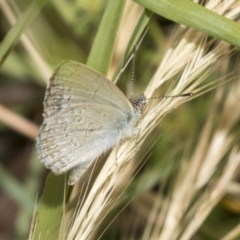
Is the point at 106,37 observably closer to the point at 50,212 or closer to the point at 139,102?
the point at 139,102

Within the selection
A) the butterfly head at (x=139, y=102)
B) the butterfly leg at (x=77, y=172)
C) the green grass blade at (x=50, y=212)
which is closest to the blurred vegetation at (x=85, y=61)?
the butterfly head at (x=139, y=102)

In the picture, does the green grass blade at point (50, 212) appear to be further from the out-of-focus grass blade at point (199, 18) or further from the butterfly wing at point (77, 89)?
the out-of-focus grass blade at point (199, 18)

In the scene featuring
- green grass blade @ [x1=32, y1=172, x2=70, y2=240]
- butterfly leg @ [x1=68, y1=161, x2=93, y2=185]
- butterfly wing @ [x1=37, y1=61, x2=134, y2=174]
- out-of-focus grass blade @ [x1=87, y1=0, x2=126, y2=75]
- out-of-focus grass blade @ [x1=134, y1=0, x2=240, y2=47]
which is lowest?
green grass blade @ [x1=32, y1=172, x2=70, y2=240]

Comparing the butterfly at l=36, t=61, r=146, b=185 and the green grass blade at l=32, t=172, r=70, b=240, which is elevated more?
the butterfly at l=36, t=61, r=146, b=185

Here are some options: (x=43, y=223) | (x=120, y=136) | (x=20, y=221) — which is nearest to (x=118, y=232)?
(x=20, y=221)

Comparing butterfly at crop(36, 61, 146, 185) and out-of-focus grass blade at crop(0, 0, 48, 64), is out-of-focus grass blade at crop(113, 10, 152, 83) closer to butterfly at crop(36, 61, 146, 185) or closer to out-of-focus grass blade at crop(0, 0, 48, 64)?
butterfly at crop(36, 61, 146, 185)

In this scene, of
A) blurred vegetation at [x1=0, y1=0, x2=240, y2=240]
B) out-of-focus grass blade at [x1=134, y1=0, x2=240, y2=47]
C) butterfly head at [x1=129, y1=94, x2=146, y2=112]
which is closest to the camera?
out-of-focus grass blade at [x1=134, y1=0, x2=240, y2=47]

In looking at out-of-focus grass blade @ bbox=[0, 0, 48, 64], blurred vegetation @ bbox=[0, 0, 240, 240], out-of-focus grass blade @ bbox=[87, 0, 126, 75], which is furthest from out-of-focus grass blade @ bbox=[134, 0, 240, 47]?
blurred vegetation @ bbox=[0, 0, 240, 240]
